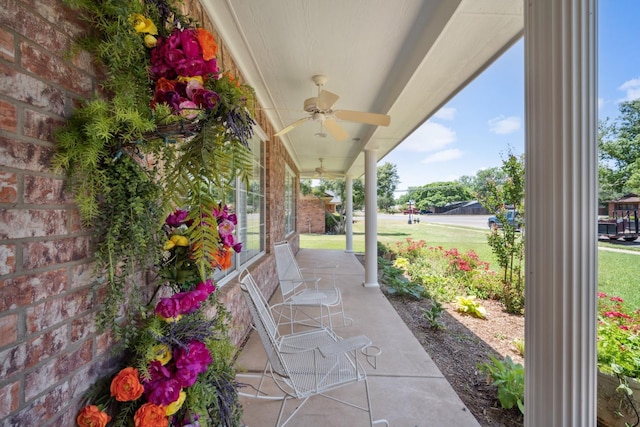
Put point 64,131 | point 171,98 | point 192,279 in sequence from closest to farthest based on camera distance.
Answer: point 64,131 < point 171,98 < point 192,279

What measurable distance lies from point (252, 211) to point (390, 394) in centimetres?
262

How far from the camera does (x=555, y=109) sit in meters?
0.98

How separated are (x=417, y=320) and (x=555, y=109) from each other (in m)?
3.33

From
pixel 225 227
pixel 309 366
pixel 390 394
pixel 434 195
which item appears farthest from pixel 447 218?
pixel 225 227

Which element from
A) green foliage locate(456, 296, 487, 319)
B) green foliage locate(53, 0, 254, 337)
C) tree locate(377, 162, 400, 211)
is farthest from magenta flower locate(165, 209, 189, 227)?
tree locate(377, 162, 400, 211)

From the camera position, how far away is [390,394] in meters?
2.13

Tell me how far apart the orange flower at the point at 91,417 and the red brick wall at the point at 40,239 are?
27 millimetres

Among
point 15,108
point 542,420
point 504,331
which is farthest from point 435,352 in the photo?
point 15,108

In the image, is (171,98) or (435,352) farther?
(435,352)

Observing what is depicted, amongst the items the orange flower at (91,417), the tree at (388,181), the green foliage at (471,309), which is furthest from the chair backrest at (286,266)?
the tree at (388,181)

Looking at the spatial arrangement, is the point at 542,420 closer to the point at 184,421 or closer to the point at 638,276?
the point at 638,276

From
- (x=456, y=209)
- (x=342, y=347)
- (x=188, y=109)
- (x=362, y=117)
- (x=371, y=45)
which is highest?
(x=371, y=45)

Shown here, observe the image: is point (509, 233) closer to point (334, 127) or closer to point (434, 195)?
point (334, 127)

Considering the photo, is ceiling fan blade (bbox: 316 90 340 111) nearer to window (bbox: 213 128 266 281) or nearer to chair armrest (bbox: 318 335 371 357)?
window (bbox: 213 128 266 281)
